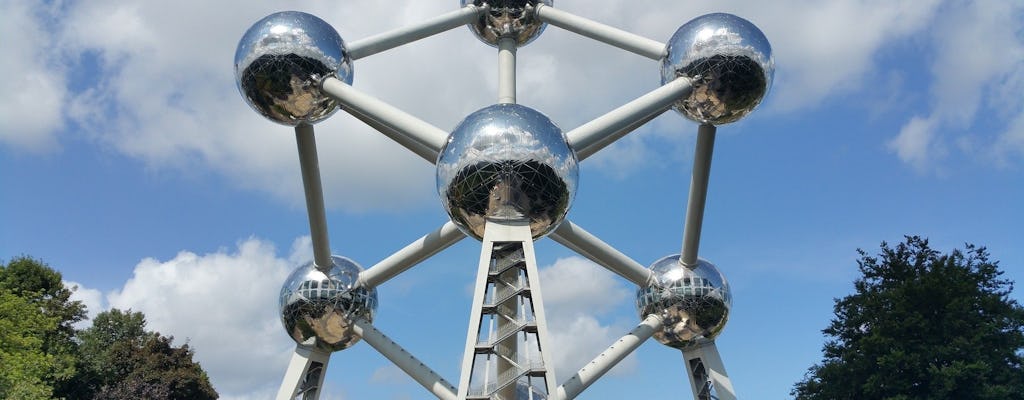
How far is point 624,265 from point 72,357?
24350 millimetres

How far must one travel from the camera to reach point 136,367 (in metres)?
37.1

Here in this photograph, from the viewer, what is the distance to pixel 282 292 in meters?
17.7

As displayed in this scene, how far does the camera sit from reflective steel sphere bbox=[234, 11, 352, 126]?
1498cm

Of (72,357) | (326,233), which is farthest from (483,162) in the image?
(72,357)

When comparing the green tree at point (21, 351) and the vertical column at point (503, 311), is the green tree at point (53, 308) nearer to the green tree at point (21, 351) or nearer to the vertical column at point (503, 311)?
the green tree at point (21, 351)

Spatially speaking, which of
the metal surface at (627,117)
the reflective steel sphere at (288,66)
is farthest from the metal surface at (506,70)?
the reflective steel sphere at (288,66)

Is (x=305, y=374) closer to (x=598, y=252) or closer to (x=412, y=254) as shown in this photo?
(x=412, y=254)

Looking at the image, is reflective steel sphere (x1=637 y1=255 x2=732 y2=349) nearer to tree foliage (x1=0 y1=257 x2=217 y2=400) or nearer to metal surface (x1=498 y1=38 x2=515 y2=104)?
metal surface (x1=498 y1=38 x2=515 y2=104)

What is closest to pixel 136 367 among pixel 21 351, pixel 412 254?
pixel 21 351

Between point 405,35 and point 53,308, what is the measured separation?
2453 cm

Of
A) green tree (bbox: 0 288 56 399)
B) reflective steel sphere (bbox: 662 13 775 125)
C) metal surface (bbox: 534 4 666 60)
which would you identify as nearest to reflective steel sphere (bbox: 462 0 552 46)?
metal surface (bbox: 534 4 666 60)

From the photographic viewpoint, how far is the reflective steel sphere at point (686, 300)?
17828mm

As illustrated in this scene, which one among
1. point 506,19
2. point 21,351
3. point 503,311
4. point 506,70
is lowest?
point 503,311

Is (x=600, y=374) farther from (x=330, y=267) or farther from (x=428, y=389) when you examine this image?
(x=330, y=267)
